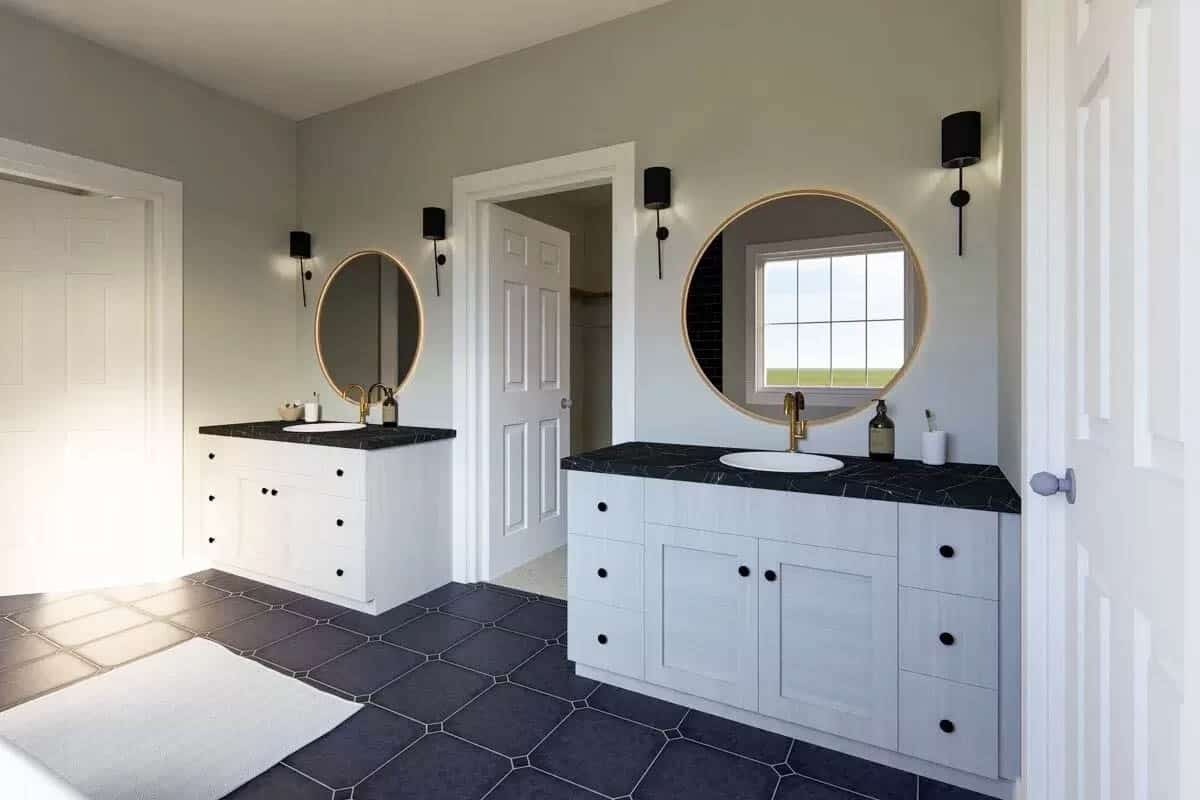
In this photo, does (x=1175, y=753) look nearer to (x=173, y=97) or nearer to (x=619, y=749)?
(x=619, y=749)

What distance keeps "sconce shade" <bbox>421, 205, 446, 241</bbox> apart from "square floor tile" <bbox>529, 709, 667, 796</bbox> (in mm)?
2391

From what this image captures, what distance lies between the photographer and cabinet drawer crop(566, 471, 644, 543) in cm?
215

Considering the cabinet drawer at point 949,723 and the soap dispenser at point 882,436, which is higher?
the soap dispenser at point 882,436

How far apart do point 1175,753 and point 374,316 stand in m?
3.60

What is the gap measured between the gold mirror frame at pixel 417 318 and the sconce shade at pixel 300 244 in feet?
0.74

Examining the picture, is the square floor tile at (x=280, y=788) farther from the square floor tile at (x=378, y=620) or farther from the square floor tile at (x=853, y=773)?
the square floor tile at (x=853, y=773)

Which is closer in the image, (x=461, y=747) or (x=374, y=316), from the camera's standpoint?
(x=461, y=747)

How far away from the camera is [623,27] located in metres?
2.79

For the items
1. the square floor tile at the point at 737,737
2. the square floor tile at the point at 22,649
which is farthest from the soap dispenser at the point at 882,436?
the square floor tile at the point at 22,649

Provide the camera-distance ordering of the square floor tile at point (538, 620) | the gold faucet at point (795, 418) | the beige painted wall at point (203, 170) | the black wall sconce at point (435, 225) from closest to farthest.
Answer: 1. the gold faucet at point (795, 418)
2. the square floor tile at point (538, 620)
3. the beige painted wall at point (203, 170)
4. the black wall sconce at point (435, 225)

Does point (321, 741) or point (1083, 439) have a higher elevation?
point (1083, 439)

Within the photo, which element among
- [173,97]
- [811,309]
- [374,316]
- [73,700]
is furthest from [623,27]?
[73,700]

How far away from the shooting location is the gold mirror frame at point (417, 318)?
342 cm

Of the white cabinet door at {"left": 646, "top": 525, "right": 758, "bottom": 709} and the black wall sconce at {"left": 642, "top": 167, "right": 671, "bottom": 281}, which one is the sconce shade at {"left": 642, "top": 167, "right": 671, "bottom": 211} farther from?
the white cabinet door at {"left": 646, "top": 525, "right": 758, "bottom": 709}
